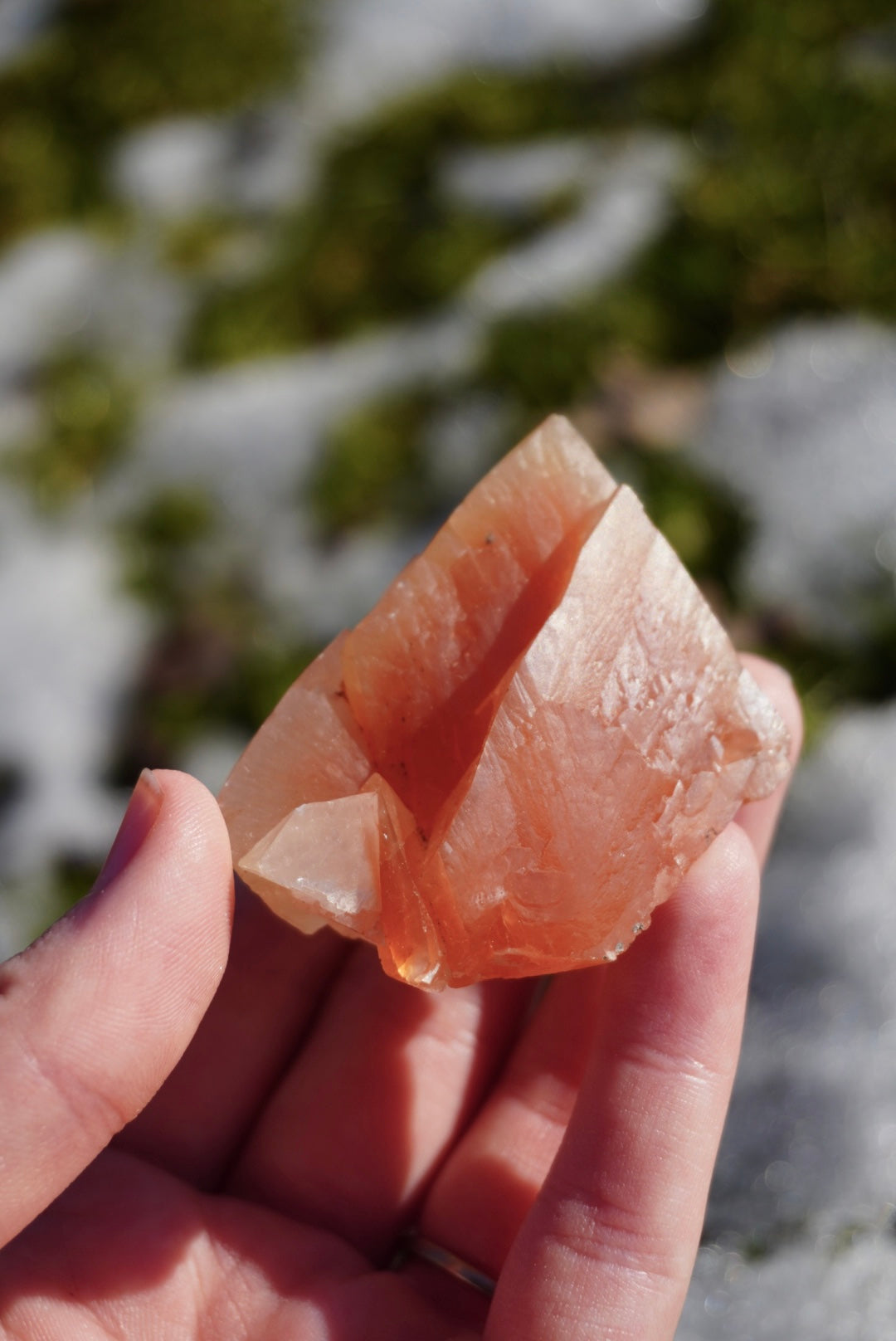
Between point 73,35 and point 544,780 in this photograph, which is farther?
point 73,35

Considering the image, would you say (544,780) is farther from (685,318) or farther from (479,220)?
(479,220)

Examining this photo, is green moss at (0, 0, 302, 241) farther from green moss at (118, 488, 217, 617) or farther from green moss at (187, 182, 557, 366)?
green moss at (118, 488, 217, 617)

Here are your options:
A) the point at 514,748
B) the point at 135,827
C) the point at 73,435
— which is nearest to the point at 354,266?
the point at 73,435

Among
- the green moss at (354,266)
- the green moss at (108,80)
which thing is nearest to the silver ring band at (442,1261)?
the green moss at (354,266)

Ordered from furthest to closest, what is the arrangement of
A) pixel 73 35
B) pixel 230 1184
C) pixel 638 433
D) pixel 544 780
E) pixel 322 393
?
1. pixel 73 35
2. pixel 322 393
3. pixel 638 433
4. pixel 230 1184
5. pixel 544 780

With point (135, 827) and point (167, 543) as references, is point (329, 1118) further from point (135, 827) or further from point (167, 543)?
point (167, 543)

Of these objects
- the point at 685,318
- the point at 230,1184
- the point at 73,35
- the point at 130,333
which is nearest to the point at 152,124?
the point at 73,35

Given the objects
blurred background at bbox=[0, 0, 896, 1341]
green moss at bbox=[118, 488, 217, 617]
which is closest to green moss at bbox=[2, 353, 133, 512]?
blurred background at bbox=[0, 0, 896, 1341]
